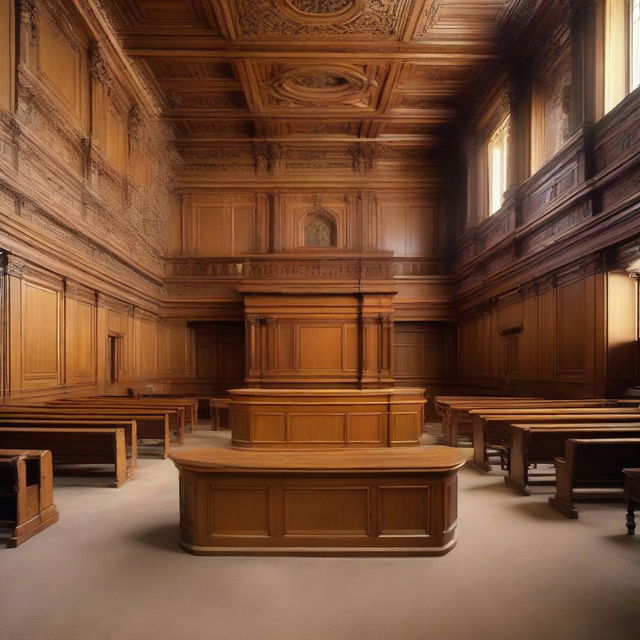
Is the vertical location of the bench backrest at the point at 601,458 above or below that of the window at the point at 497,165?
below

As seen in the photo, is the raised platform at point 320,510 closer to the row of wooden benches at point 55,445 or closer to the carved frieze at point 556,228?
the row of wooden benches at point 55,445

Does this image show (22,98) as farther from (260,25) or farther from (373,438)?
(373,438)

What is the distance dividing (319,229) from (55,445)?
12.7 m

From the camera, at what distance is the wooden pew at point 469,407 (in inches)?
313

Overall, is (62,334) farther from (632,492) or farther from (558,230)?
(558,230)

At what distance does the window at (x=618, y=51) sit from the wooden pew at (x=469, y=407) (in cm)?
499

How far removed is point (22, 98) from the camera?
8.09m

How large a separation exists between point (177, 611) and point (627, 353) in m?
7.82

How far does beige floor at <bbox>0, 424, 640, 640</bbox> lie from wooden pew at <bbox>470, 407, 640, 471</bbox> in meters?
1.94

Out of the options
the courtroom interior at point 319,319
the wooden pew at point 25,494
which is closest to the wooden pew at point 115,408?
the courtroom interior at point 319,319

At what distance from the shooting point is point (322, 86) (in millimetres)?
14484

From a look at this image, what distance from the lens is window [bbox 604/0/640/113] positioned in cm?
854

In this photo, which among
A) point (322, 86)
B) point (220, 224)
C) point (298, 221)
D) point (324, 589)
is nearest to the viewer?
point (324, 589)

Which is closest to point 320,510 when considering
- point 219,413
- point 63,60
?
point 219,413
